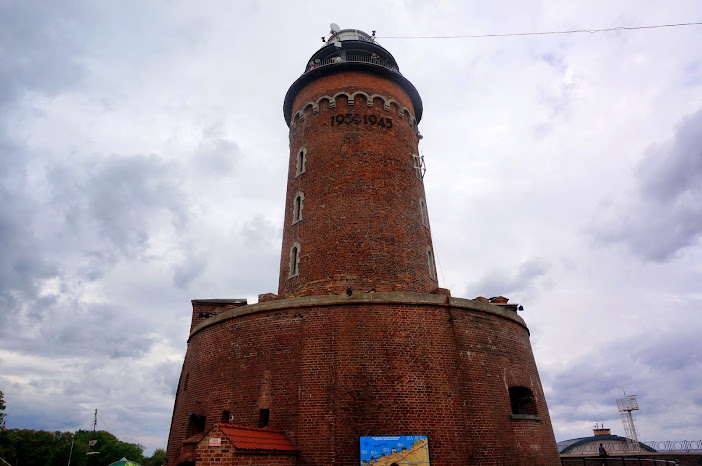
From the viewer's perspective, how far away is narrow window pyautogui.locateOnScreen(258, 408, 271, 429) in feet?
40.4

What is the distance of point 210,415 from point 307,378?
3756 mm

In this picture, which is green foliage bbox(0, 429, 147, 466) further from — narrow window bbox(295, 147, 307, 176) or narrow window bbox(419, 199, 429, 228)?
narrow window bbox(419, 199, 429, 228)

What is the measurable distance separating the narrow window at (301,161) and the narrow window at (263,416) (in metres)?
9.59

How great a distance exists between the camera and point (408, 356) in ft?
40.9

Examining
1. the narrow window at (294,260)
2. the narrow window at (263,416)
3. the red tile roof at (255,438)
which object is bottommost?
the red tile roof at (255,438)

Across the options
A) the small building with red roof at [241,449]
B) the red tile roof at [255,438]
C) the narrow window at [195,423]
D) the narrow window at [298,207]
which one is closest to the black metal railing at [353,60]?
the narrow window at [298,207]

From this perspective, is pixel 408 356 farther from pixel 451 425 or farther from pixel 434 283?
pixel 434 283

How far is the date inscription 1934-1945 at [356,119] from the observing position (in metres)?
18.1

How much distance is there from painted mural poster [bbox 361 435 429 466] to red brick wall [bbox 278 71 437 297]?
5028mm

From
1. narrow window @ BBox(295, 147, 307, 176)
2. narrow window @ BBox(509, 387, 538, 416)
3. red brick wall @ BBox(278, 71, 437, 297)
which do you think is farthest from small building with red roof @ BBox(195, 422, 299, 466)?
narrow window @ BBox(295, 147, 307, 176)

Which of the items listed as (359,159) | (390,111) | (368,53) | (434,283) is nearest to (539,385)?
(434,283)

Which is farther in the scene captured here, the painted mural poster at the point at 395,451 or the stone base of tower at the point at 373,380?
the stone base of tower at the point at 373,380

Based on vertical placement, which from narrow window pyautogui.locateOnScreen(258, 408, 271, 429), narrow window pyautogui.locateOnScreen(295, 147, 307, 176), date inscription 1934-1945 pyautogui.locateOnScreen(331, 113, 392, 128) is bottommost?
narrow window pyautogui.locateOnScreen(258, 408, 271, 429)

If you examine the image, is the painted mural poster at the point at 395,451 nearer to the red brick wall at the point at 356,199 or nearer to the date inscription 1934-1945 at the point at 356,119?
the red brick wall at the point at 356,199
